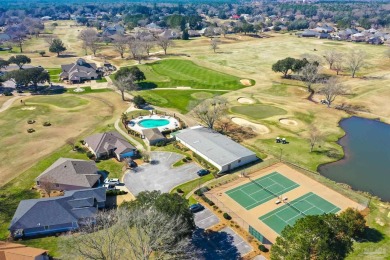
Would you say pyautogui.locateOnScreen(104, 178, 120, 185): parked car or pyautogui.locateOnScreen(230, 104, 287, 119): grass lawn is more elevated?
pyautogui.locateOnScreen(230, 104, 287, 119): grass lawn

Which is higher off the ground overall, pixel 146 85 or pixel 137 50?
pixel 137 50

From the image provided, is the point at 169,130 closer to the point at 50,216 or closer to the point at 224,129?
the point at 224,129

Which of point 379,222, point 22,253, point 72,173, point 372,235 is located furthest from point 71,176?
point 379,222

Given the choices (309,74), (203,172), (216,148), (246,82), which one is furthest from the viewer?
(246,82)

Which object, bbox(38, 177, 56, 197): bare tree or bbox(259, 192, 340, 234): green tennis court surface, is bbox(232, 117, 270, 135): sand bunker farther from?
bbox(38, 177, 56, 197): bare tree

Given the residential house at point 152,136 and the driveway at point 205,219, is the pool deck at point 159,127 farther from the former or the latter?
the driveway at point 205,219

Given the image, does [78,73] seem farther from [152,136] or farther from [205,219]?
[205,219]

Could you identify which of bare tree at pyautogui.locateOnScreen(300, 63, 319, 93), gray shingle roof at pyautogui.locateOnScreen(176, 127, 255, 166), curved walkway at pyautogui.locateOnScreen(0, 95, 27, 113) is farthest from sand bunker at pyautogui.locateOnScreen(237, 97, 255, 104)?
curved walkway at pyautogui.locateOnScreen(0, 95, 27, 113)
